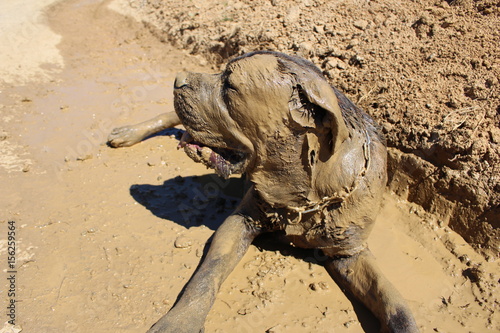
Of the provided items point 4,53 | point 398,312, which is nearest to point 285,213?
point 398,312

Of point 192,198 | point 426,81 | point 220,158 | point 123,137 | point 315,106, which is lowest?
point 123,137

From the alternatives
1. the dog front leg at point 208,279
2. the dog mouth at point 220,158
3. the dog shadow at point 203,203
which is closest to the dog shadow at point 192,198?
the dog shadow at point 203,203

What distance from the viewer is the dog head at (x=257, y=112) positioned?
2039 millimetres

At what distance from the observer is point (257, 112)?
6.90 feet

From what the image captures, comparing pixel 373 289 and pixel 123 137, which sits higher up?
pixel 373 289

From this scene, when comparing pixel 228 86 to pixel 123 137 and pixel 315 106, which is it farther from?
pixel 123 137

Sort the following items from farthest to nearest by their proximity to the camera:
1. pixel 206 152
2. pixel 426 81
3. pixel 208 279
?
pixel 426 81 → pixel 208 279 → pixel 206 152

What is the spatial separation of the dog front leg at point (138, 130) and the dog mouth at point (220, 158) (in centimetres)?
189

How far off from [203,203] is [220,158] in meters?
1.28

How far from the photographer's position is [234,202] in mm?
3639

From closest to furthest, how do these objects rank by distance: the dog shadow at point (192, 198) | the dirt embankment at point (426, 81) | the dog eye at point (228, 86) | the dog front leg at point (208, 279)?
1. the dog eye at point (228, 86)
2. the dog front leg at point (208, 279)
3. the dirt embankment at point (426, 81)
4. the dog shadow at point (192, 198)

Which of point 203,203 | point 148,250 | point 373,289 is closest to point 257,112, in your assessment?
point 373,289

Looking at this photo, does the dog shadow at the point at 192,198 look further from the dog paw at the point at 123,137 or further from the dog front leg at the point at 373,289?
the dog front leg at the point at 373,289

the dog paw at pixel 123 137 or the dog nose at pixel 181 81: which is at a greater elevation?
the dog nose at pixel 181 81
